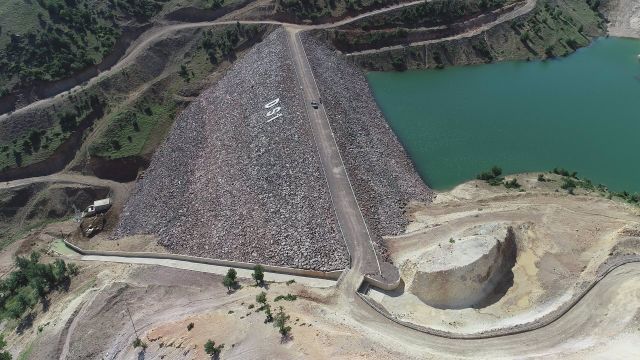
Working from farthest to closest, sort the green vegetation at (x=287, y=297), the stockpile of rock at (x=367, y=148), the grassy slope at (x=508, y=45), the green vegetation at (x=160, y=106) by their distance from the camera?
1. the grassy slope at (x=508, y=45)
2. the green vegetation at (x=160, y=106)
3. the stockpile of rock at (x=367, y=148)
4. the green vegetation at (x=287, y=297)

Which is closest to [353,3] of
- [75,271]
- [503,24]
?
[503,24]

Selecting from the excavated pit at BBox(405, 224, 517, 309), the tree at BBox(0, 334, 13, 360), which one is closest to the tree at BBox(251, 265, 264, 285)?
the excavated pit at BBox(405, 224, 517, 309)

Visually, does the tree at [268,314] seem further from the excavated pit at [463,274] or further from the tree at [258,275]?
the excavated pit at [463,274]

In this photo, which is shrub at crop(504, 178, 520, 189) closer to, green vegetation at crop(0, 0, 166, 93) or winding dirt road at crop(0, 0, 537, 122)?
winding dirt road at crop(0, 0, 537, 122)

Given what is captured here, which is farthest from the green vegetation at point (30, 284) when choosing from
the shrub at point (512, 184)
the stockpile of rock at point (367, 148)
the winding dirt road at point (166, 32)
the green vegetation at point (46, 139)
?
the shrub at point (512, 184)

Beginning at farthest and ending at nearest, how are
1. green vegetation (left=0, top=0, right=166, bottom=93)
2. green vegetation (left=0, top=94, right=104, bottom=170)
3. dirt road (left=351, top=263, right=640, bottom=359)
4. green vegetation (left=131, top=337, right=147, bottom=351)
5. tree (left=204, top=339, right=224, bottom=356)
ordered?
green vegetation (left=0, top=0, right=166, bottom=93)
green vegetation (left=0, top=94, right=104, bottom=170)
green vegetation (left=131, top=337, right=147, bottom=351)
tree (left=204, top=339, right=224, bottom=356)
dirt road (left=351, top=263, right=640, bottom=359)

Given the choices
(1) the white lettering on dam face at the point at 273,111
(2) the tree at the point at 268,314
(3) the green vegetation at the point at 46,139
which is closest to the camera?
(2) the tree at the point at 268,314

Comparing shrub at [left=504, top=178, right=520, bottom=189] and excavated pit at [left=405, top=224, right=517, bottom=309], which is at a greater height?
excavated pit at [left=405, top=224, right=517, bottom=309]
